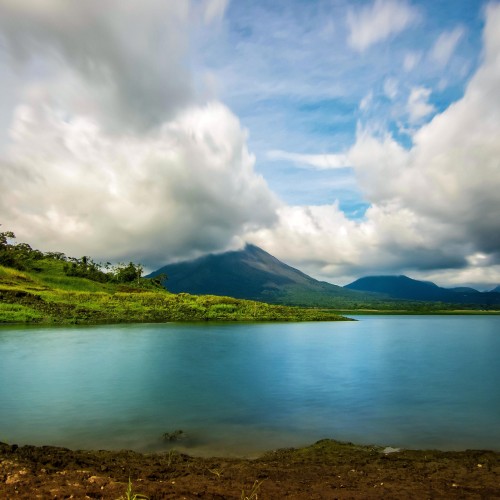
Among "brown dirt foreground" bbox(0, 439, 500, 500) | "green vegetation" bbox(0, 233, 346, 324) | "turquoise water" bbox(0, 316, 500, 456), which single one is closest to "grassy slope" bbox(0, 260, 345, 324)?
"green vegetation" bbox(0, 233, 346, 324)

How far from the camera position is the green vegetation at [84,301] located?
73525 millimetres

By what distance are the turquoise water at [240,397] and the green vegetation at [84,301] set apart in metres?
31.5

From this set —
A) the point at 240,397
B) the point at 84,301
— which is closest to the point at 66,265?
the point at 84,301

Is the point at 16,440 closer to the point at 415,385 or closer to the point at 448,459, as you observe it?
the point at 448,459

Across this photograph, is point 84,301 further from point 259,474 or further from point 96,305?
point 259,474

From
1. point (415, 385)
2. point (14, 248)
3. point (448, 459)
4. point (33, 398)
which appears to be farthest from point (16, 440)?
point (14, 248)

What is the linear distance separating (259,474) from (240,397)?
12.6 meters

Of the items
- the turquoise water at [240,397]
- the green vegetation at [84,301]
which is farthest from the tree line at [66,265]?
the turquoise water at [240,397]

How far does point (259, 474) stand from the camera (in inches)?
394

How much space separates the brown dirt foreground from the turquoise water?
2019mm

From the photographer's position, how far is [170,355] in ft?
127

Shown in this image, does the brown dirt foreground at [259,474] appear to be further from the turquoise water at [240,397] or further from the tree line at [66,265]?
the tree line at [66,265]

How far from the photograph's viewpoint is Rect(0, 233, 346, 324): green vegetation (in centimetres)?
7353

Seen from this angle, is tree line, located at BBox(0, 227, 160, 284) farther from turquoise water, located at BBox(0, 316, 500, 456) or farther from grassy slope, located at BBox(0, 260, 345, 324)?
turquoise water, located at BBox(0, 316, 500, 456)
